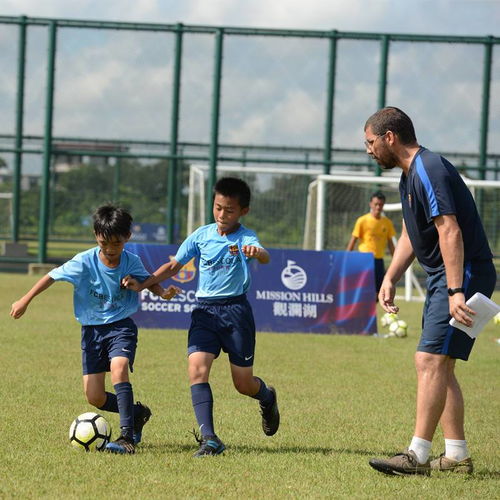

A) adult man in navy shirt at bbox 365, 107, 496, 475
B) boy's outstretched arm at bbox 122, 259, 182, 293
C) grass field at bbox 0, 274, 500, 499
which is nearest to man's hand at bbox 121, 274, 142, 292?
boy's outstretched arm at bbox 122, 259, 182, 293

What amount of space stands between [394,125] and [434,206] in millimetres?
539

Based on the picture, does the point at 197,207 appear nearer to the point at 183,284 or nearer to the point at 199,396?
the point at 183,284

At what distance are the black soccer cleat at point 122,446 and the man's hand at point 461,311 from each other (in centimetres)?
208

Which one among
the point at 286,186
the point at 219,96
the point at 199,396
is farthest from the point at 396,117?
the point at 286,186

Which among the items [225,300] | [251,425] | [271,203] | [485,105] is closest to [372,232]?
[485,105]

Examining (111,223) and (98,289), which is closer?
(111,223)

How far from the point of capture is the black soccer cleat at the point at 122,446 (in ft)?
18.3

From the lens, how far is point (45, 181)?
20.8 metres

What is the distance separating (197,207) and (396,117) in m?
17.8

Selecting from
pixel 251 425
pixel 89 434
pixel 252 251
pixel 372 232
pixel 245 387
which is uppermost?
pixel 372 232

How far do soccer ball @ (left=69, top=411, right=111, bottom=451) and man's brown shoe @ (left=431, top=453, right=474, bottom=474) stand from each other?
6.52 ft

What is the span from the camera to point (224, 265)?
19.9 feet

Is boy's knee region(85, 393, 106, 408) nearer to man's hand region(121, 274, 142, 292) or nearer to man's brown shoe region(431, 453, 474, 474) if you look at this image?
man's hand region(121, 274, 142, 292)

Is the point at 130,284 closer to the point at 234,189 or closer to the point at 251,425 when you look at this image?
the point at 234,189
